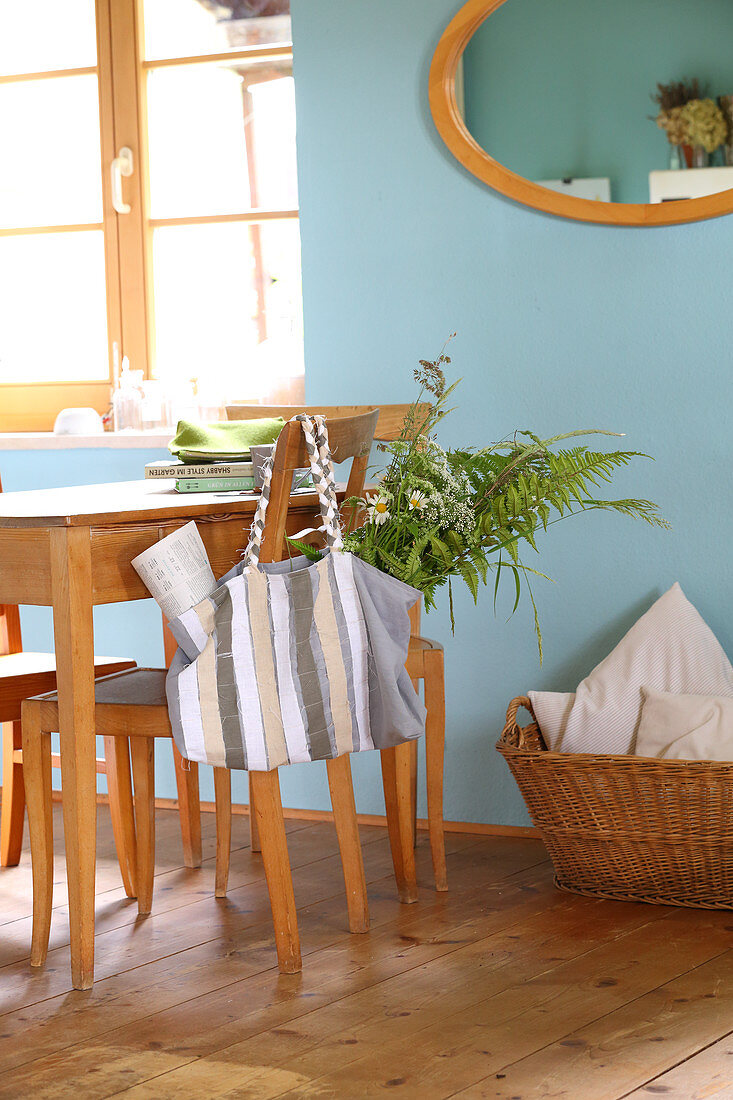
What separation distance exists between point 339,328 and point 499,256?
41 centimetres

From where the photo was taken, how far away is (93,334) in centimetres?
357

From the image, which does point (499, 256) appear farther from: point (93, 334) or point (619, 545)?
point (93, 334)

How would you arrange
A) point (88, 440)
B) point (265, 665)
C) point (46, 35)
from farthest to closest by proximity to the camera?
point (46, 35), point (88, 440), point (265, 665)

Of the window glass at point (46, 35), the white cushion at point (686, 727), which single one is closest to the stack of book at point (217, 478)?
the white cushion at point (686, 727)

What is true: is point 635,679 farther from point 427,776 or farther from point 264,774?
point 264,774

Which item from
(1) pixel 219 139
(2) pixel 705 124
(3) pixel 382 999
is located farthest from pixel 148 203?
(3) pixel 382 999

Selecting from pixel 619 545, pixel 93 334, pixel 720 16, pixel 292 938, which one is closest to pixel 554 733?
pixel 619 545

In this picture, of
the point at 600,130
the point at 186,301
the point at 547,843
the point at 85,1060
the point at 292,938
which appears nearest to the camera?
the point at 85,1060

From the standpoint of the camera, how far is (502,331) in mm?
2877

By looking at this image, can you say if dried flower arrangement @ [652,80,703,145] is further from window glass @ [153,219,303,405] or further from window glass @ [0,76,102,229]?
window glass @ [0,76,102,229]

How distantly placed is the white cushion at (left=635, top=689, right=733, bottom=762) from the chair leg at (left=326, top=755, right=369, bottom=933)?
570 millimetres

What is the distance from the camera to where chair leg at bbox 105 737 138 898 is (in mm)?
2451

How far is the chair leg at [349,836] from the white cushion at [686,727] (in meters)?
0.57

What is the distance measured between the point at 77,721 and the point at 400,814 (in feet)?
2.39
